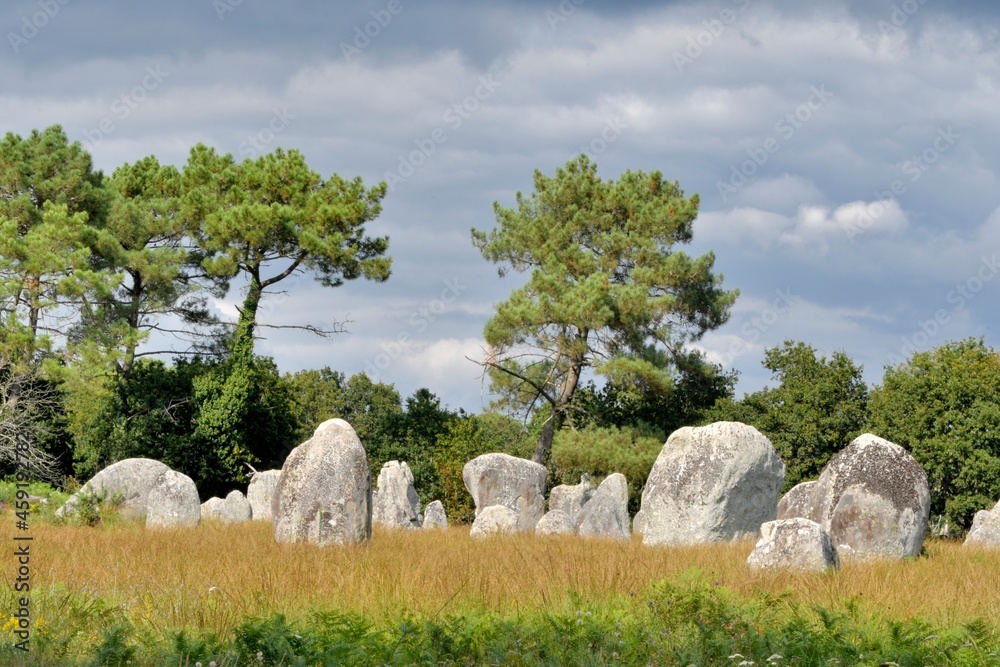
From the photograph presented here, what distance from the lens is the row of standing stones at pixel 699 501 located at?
13188 millimetres

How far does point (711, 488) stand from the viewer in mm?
15742

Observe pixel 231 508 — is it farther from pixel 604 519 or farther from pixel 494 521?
pixel 604 519

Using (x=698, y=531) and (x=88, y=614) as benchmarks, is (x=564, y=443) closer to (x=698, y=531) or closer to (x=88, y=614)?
(x=698, y=531)

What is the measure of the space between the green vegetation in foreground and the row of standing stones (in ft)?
10.9

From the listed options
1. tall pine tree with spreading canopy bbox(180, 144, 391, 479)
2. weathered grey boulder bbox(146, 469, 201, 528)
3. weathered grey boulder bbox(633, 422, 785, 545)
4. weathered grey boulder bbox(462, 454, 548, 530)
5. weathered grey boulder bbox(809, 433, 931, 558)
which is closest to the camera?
→ weathered grey boulder bbox(809, 433, 931, 558)

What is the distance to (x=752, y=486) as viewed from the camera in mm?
16031

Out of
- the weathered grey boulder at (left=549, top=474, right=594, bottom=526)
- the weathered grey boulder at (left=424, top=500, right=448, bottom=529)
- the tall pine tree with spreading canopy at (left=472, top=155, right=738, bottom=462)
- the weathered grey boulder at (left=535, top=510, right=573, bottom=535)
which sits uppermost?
the tall pine tree with spreading canopy at (left=472, top=155, right=738, bottom=462)

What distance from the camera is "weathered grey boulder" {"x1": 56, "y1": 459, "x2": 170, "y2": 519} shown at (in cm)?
1909

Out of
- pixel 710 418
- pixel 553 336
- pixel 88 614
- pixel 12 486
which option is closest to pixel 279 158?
pixel 553 336

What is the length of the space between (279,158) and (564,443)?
53.4 ft

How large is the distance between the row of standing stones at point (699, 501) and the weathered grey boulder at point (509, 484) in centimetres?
5

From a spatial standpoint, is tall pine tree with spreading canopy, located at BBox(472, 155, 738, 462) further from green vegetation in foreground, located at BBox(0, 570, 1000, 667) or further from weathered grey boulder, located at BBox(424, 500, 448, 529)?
green vegetation in foreground, located at BBox(0, 570, 1000, 667)

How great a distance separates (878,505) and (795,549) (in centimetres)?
443

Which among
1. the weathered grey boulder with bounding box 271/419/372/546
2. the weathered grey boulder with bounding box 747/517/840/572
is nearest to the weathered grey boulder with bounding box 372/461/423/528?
the weathered grey boulder with bounding box 271/419/372/546
